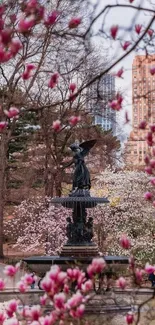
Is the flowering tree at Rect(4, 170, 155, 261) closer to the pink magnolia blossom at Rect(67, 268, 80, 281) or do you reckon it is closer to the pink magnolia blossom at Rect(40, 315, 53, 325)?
the pink magnolia blossom at Rect(67, 268, 80, 281)

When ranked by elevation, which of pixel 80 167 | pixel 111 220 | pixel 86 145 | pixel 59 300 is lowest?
pixel 59 300

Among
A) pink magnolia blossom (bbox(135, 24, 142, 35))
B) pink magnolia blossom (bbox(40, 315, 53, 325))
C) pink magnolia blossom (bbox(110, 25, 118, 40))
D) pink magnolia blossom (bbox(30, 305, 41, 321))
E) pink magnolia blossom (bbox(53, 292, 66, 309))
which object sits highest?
pink magnolia blossom (bbox(135, 24, 142, 35))

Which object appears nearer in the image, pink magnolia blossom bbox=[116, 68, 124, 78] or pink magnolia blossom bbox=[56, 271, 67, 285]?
pink magnolia blossom bbox=[56, 271, 67, 285]

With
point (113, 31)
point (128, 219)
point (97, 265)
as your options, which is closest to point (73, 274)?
point (97, 265)

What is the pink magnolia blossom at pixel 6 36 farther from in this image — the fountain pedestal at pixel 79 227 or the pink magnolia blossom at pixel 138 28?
the fountain pedestal at pixel 79 227

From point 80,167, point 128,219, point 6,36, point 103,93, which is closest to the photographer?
point 6,36

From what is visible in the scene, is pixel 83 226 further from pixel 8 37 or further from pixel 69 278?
pixel 8 37

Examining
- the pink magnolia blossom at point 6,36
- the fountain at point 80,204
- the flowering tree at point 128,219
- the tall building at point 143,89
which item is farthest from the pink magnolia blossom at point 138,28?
the flowering tree at point 128,219

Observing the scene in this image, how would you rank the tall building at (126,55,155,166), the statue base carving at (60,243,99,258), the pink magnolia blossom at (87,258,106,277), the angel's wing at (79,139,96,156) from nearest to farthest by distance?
the pink magnolia blossom at (87,258,106,277), the tall building at (126,55,155,166), the statue base carving at (60,243,99,258), the angel's wing at (79,139,96,156)

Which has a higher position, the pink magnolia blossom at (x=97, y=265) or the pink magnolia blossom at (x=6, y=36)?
the pink magnolia blossom at (x=6, y=36)

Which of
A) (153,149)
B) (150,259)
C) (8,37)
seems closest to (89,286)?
(8,37)

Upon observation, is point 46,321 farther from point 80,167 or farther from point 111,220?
point 111,220

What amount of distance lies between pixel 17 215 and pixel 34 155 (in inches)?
142

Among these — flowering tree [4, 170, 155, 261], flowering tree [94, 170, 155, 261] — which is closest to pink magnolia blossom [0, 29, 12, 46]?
flowering tree [4, 170, 155, 261]
